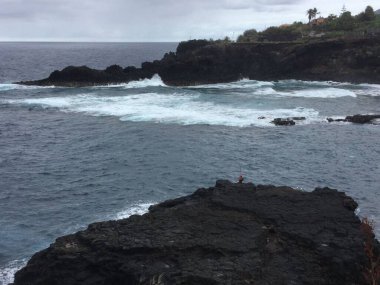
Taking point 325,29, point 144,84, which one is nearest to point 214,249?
point 144,84

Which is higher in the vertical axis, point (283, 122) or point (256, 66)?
point (256, 66)

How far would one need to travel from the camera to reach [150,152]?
33000mm

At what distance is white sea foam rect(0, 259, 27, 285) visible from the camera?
16009 millimetres

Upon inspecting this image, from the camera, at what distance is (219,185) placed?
19.3 metres

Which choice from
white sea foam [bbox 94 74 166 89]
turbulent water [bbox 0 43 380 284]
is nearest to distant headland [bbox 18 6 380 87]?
white sea foam [bbox 94 74 166 89]

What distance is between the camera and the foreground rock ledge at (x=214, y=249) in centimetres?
1295

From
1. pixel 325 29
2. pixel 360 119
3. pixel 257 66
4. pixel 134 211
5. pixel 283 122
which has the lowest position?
pixel 134 211

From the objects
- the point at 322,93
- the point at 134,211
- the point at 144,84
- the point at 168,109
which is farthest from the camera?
the point at 144,84

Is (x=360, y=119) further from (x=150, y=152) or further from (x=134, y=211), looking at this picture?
(x=134, y=211)

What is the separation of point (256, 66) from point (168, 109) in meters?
34.3

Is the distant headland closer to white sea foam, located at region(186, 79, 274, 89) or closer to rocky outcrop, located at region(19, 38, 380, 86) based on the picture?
rocky outcrop, located at region(19, 38, 380, 86)

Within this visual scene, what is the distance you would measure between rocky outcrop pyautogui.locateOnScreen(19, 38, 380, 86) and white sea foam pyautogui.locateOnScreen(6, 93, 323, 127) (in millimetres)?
13274

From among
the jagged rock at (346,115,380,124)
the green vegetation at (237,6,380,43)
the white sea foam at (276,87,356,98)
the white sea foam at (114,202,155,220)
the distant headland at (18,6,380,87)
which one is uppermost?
the green vegetation at (237,6,380,43)

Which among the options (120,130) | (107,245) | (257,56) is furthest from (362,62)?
(107,245)
